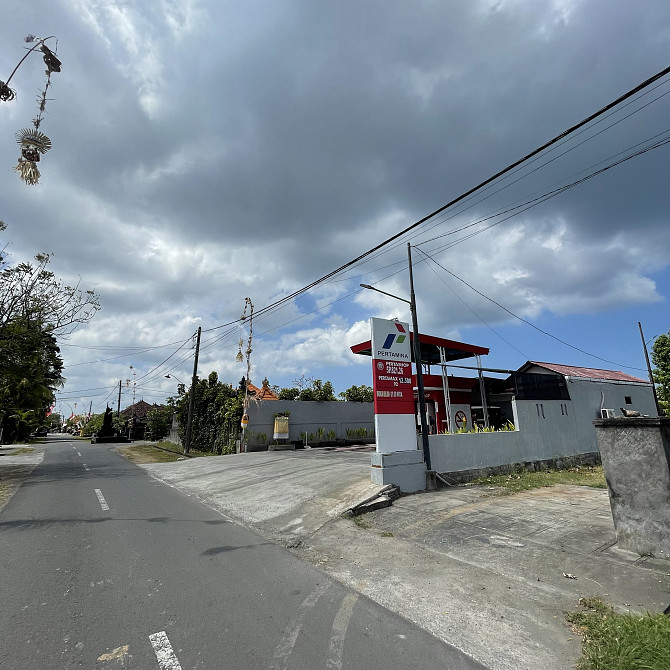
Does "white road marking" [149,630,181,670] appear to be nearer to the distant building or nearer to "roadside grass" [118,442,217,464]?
"roadside grass" [118,442,217,464]

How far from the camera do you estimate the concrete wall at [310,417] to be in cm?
2555

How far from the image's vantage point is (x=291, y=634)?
3734mm

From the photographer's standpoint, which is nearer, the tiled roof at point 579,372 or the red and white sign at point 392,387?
the red and white sign at point 392,387

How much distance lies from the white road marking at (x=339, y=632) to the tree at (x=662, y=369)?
35710 millimetres

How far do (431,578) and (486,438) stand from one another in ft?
28.4

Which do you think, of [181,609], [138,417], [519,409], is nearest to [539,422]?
[519,409]

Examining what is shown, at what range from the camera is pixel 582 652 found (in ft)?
11.5

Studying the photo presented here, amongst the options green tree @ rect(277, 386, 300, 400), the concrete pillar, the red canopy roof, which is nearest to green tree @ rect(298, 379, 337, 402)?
green tree @ rect(277, 386, 300, 400)

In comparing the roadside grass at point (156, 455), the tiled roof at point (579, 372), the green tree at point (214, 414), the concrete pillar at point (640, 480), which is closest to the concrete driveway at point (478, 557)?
the concrete pillar at point (640, 480)

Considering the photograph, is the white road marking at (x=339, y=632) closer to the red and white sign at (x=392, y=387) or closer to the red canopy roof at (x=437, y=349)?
→ the red and white sign at (x=392, y=387)

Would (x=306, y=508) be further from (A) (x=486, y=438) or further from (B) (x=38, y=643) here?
(A) (x=486, y=438)

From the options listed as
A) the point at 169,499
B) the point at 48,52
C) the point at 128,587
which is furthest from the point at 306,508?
the point at 48,52

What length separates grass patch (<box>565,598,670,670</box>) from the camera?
320cm

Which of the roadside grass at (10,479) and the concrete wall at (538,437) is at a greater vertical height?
the concrete wall at (538,437)
